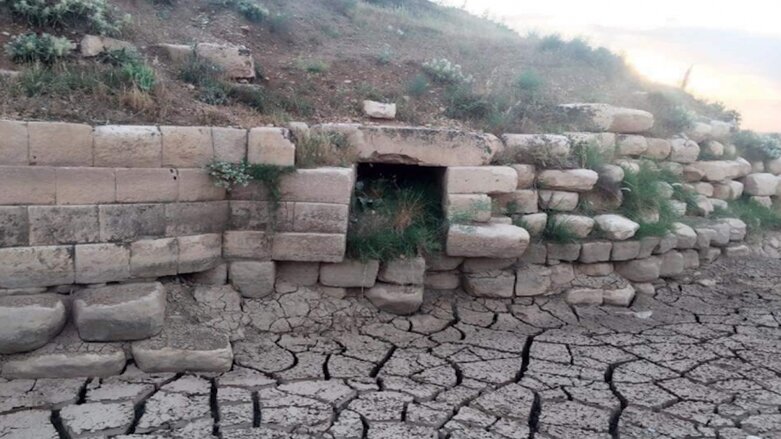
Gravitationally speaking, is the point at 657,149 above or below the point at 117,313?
above

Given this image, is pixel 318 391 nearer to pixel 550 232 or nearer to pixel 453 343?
pixel 453 343

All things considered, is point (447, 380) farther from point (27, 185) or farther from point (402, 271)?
point (27, 185)

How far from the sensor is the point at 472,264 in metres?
5.67

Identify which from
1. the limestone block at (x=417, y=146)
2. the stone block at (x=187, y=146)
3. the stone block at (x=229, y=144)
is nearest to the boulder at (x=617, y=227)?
the limestone block at (x=417, y=146)

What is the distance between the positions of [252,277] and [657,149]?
175 inches

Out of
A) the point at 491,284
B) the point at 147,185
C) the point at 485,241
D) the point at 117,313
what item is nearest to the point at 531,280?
the point at 491,284

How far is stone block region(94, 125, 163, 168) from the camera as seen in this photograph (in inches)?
170

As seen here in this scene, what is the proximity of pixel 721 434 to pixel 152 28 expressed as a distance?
5840 millimetres

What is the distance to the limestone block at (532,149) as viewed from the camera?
5965 millimetres

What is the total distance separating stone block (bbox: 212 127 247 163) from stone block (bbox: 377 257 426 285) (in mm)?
1429

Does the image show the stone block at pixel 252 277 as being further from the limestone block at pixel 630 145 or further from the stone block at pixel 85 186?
the limestone block at pixel 630 145

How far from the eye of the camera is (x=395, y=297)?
17.3ft

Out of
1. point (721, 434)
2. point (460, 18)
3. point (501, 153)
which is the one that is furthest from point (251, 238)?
point (460, 18)

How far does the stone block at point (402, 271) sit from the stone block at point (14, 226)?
2.53 meters
